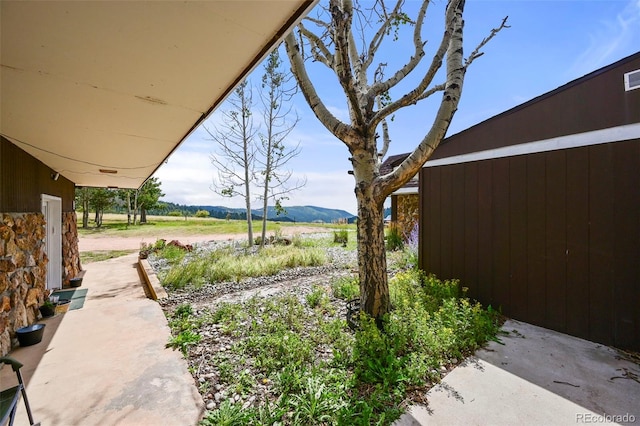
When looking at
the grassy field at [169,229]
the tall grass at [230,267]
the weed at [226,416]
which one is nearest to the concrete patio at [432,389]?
the weed at [226,416]

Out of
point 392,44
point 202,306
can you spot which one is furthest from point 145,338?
point 392,44

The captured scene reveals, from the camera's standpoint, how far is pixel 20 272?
3346 mm

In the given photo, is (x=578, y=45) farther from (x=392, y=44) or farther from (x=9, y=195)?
(x=9, y=195)

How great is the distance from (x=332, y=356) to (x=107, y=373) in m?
2.18

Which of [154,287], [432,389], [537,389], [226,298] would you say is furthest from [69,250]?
[537,389]

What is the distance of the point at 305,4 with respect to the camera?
3.67ft

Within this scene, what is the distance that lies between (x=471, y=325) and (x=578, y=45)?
4.37 m

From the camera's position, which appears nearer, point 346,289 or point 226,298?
point 346,289

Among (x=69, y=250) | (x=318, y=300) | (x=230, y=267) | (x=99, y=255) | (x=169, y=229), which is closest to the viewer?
(x=318, y=300)

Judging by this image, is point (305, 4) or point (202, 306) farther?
point (202, 306)

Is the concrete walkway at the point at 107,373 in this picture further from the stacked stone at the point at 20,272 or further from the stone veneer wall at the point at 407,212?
the stone veneer wall at the point at 407,212

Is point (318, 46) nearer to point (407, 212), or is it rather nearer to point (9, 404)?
point (9, 404)

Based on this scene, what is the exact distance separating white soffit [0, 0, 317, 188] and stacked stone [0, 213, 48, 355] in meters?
1.42

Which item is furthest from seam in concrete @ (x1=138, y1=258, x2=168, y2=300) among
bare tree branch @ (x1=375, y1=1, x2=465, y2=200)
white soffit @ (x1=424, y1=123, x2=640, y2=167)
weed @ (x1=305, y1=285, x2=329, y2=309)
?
white soffit @ (x1=424, y1=123, x2=640, y2=167)
